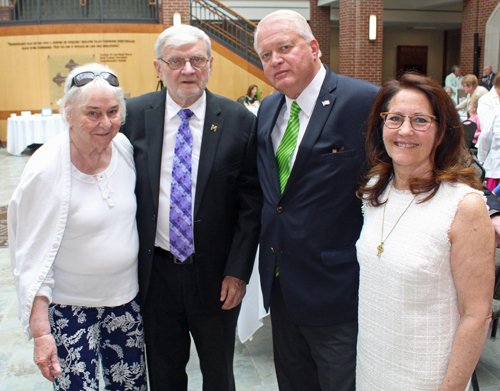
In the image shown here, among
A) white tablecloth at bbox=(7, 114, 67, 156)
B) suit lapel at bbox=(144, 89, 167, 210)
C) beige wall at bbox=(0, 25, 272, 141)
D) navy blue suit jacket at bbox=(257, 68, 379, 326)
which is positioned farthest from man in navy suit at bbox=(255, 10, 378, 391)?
beige wall at bbox=(0, 25, 272, 141)

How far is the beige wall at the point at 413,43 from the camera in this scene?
72.0 ft

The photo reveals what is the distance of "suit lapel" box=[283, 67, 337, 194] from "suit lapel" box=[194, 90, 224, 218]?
374mm

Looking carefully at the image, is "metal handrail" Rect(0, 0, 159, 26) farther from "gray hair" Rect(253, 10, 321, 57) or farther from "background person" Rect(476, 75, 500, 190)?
"gray hair" Rect(253, 10, 321, 57)

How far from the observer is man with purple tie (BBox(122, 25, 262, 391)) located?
1.93 meters

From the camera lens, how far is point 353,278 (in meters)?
1.74

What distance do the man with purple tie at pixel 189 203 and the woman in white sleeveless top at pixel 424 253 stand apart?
2.16 ft

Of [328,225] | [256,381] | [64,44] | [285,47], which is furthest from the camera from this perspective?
[64,44]

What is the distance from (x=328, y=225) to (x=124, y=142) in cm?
94

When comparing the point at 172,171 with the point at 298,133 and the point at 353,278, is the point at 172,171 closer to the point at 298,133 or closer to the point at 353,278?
the point at 298,133

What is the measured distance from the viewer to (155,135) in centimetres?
198

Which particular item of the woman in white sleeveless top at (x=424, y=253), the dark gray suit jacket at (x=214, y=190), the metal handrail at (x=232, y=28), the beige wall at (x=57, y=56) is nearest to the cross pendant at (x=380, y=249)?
the woman in white sleeveless top at (x=424, y=253)

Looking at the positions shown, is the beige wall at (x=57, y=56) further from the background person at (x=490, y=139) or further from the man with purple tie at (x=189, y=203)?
the man with purple tie at (x=189, y=203)

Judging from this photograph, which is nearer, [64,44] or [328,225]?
[328,225]

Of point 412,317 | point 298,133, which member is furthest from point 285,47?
point 412,317
